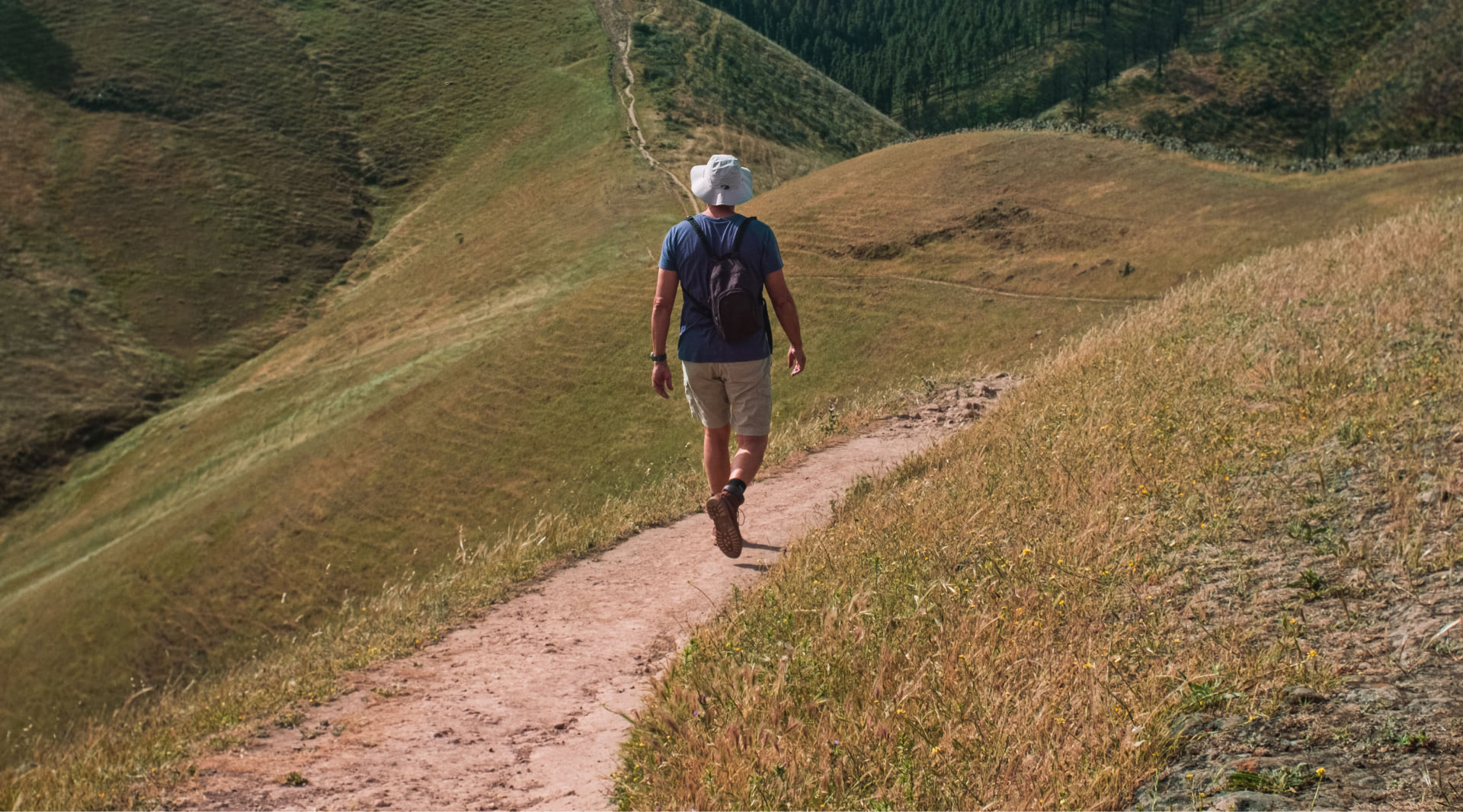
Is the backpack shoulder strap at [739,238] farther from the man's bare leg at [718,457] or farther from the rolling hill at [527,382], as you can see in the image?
the rolling hill at [527,382]

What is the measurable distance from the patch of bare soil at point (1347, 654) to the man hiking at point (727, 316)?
326 cm

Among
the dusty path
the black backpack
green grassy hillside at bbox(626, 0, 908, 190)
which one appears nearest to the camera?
the black backpack

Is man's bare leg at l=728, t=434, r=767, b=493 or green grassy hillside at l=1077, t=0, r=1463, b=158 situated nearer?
man's bare leg at l=728, t=434, r=767, b=493

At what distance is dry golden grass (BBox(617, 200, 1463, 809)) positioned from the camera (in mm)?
3727

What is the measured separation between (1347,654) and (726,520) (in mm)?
3990

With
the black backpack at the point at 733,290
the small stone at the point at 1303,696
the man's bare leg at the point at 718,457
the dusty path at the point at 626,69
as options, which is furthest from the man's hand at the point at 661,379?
the dusty path at the point at 626,69

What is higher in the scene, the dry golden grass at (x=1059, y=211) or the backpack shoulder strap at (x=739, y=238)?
the backpack shoulder strap at (x=739, y=238)

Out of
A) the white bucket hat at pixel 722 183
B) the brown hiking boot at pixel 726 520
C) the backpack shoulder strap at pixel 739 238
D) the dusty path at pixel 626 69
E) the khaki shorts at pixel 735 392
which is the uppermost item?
the dusty path at pixel 626 69

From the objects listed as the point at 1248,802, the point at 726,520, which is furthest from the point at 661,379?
the point at 1248,802

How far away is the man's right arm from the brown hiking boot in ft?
3.40

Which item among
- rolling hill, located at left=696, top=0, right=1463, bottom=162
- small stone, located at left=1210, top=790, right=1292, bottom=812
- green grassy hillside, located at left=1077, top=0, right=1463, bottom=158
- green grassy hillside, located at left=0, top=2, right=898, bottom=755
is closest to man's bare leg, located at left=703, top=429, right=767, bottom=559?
small stone, located at left=1210, top=790, right=1292, bottom=812

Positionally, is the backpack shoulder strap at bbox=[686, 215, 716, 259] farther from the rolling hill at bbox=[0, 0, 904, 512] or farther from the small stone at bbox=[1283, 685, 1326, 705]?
the rolling hill at bbox=[0, 0, 904, 512]

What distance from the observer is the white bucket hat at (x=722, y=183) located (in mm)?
7012

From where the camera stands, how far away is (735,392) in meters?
7.32
